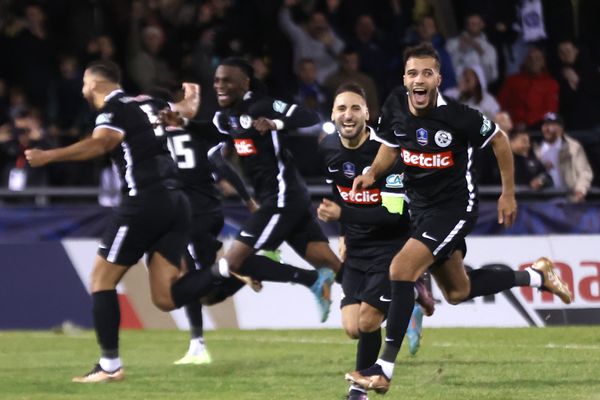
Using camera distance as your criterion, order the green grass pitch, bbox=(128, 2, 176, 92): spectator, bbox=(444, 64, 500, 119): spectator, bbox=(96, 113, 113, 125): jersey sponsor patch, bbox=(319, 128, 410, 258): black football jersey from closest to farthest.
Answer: the green grass pitch → bbox=(319, 128, 410, 258): black football jersey → bbox=(96, 113, 113, 125): jersey sponsor patch → bbox=(444, 64, 500, 119): spectator → bbox=(128, 2, 176, 92): spectator

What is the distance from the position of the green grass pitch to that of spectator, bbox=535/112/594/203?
2.78 meters

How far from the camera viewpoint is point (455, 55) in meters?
20.4

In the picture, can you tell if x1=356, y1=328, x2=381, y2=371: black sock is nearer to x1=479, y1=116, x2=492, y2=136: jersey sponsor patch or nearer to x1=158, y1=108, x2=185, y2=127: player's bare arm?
x1=479, y1=116, x2=492, y2=136: jersey sponsor patch

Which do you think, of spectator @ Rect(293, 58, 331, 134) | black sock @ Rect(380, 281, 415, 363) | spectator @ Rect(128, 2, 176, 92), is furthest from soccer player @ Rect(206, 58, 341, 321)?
spectator @ Rect(128, 2, 176, 92)

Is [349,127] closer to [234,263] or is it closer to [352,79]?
[234,263]

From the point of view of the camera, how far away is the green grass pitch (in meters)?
10.8

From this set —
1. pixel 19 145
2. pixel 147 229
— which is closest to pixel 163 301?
pixel 147 229

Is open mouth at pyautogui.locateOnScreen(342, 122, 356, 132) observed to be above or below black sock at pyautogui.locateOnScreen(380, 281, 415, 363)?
above

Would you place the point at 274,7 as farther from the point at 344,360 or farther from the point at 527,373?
the point at 527,373

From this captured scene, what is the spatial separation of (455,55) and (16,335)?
24.2 feet

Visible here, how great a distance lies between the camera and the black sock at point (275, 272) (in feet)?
46.4

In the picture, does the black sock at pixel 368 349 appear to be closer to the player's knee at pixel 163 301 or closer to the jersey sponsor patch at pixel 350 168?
the jersey sponsor patch at pixel 350 168

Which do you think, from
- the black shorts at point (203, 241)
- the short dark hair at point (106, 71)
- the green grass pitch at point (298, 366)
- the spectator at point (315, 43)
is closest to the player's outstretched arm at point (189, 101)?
the short dark hair at point (106, 71)

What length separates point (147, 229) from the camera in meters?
11.7
